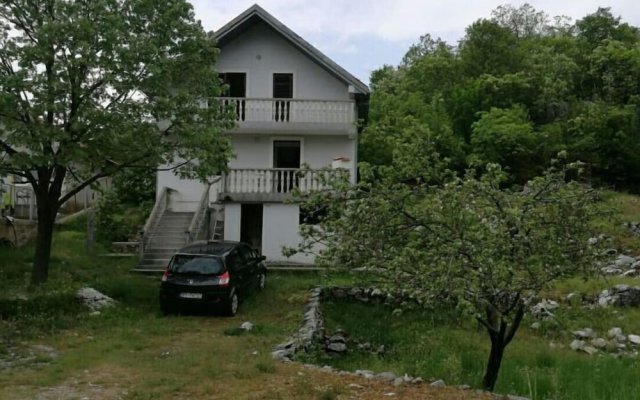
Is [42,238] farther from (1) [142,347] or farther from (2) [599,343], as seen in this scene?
(2) [599,343]

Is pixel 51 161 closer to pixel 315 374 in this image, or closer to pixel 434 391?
pixel 315 374

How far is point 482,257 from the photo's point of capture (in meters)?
6.59

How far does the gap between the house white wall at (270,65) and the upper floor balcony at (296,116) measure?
0.88m

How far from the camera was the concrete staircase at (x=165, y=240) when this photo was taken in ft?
65.3

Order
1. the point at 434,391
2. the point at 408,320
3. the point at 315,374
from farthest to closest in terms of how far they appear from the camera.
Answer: the point at 408,320, the point at 315,374, the point at 434,391

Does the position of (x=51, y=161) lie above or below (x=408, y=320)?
above

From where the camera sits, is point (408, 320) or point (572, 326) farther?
point (408, 320)

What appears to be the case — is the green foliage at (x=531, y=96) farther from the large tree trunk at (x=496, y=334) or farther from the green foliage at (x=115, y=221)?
the large tree trunk at (x=496, y=334)

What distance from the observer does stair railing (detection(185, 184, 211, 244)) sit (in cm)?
2092

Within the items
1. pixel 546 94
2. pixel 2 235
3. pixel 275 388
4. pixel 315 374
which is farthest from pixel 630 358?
pixel 546 94

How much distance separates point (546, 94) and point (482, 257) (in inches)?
1261

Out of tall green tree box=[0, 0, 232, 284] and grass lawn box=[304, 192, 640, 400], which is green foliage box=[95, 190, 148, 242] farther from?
grass lawn box=[304, 192, 640, 400]

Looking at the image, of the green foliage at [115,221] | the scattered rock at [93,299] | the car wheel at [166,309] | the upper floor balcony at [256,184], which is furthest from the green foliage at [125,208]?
the car wheel at [166,309]

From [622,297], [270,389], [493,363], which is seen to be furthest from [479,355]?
[622,297]
